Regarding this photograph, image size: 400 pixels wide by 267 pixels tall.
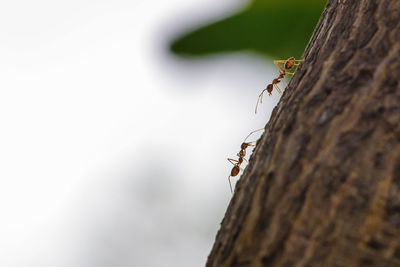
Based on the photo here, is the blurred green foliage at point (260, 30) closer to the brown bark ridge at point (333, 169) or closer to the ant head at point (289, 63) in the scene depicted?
the ant head at point (289, 63)

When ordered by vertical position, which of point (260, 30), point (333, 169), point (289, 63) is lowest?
point (333, 169)

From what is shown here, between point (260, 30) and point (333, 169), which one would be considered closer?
point (333, 169)

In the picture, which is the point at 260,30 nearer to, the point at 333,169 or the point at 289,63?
the point at 289,63

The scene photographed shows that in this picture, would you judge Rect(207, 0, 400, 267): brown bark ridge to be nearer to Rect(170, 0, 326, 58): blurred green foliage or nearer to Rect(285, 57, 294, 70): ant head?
Rect(285, 57, 294, 70): ant head

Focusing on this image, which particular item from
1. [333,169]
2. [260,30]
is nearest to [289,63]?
[260,30]

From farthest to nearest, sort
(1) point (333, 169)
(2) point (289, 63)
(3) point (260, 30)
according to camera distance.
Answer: (3) point (260, 30) → (2) point (289, 63) → (1) point (333, 169)

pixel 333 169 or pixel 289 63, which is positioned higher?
pixel 289 63
